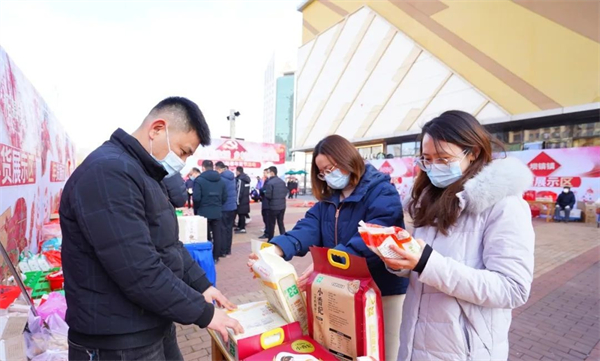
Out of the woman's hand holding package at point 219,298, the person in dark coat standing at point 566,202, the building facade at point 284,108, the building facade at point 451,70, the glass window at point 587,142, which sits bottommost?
the person in dark coat standing at point 566,202

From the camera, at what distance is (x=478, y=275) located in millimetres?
1207

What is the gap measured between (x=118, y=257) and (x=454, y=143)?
1.43 m

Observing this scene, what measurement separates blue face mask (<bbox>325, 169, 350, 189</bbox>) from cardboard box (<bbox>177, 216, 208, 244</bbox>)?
284 centimetres

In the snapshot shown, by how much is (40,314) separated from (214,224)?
3.65m

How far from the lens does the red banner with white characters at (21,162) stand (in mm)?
3193

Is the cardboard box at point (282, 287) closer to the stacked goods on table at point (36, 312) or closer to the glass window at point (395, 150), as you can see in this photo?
the stacked goods on table at point (36, 312)

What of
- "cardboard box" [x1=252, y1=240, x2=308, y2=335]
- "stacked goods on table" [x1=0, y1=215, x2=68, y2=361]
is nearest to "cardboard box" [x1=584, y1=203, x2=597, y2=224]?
"cardboard box" [x1=252, y1=240, x2=308, y2=335]

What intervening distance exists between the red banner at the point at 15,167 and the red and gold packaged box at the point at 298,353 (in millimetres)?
3253

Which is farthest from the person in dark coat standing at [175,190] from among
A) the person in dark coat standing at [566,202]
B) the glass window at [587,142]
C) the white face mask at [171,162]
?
the glass window at [587,142]

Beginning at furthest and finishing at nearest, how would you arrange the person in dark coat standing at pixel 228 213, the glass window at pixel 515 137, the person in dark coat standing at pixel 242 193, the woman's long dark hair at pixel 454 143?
the glass window at pixel 515 137 < the person in dark coat standing at pixel 242 193 < the person in dark coat standing at pixel 228 213 < the woman's long dark hair at pixel 454 143

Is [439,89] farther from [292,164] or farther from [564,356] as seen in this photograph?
[292,164]

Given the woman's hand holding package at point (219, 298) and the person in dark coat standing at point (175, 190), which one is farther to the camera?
the person in dark coat standing at point (175, 190)

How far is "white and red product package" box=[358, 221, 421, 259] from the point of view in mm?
1201

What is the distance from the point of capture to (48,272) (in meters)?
3.65
